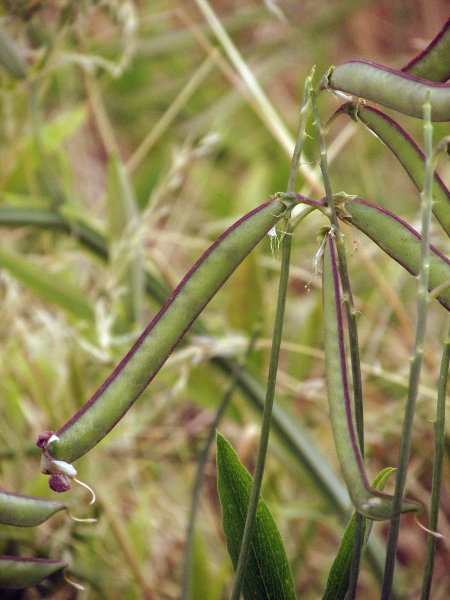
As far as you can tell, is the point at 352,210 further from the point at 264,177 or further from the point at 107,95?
the point at 107,95

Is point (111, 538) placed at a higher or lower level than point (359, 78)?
lower

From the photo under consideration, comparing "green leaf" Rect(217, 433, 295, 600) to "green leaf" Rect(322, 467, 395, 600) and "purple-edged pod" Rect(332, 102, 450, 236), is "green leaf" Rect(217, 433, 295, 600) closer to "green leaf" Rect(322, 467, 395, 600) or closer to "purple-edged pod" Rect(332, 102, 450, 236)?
"green leaf" Rect(322, 467, 395, 600)

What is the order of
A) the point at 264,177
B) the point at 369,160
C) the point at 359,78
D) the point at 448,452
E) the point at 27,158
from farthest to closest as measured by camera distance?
the point at 369,160, the point at 264,177, the point at 27,158, the point at 448,452, the point at 359,78

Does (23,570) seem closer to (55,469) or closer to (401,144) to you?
(55,469)

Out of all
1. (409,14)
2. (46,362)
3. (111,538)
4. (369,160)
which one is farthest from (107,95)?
(111,538)

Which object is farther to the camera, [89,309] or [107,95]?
[107,95]

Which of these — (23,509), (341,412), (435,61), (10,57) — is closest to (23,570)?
(23,509)
